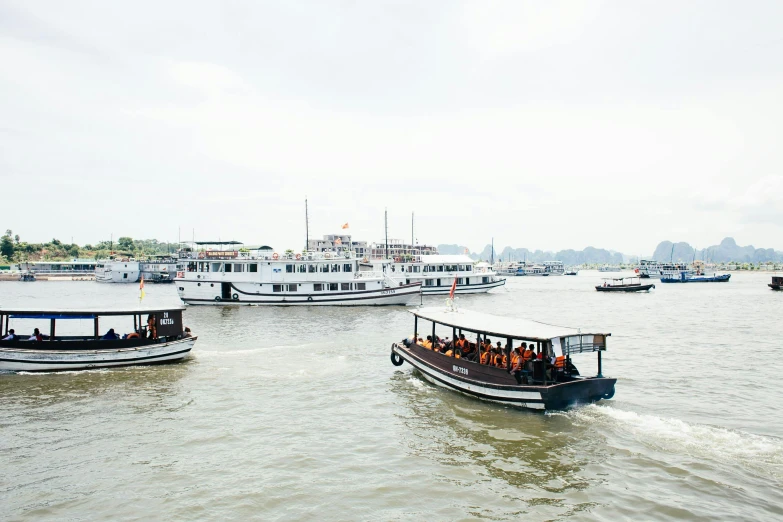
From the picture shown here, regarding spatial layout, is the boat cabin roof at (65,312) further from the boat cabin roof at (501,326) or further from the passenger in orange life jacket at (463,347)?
the passenger in orange life jacket at (463,347)

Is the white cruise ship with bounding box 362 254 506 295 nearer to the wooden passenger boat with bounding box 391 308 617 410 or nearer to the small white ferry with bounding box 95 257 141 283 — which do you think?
the wooden passenger boat with bounding box 391 308 617 410

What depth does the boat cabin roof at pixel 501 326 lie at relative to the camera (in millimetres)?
15328

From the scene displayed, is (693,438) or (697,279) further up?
(697,279)

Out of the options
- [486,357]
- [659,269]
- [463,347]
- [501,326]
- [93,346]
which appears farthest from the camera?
[659,269]

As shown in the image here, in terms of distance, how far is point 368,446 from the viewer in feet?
42.6

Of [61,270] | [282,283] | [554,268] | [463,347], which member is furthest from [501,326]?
[554,268]

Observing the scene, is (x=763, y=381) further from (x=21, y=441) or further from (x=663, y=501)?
(x=21, y=441)

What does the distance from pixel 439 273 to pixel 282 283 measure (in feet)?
79.7

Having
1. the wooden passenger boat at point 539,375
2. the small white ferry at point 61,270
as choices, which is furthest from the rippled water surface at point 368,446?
the small white ferry at point 61,270

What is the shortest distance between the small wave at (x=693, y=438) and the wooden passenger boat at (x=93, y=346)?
17.5 m

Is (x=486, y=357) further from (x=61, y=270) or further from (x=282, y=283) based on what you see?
(x=61, y=270)

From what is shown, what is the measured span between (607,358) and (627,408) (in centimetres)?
871

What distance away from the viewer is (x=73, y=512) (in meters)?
9.69

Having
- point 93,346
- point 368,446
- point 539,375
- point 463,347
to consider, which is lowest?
point 368,446
